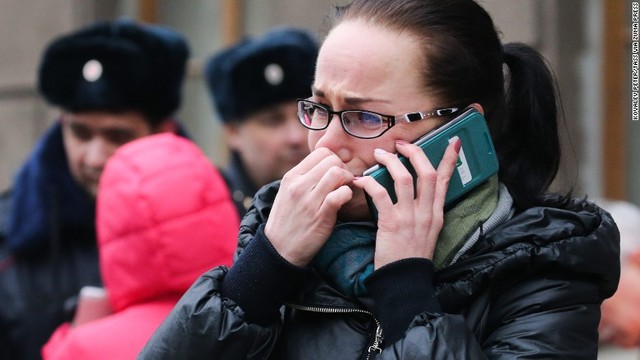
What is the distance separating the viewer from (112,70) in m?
4.78

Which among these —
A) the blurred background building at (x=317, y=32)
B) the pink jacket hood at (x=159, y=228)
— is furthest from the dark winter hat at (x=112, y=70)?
the pink jacket hood at (x=159, y=228)

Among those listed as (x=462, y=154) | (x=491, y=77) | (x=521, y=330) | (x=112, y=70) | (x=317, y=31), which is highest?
(x=491, y=77)

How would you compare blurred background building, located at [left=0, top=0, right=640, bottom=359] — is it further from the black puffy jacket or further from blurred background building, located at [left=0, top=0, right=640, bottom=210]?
the black puffy jacket

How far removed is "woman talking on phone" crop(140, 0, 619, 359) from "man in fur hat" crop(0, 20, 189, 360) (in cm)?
205

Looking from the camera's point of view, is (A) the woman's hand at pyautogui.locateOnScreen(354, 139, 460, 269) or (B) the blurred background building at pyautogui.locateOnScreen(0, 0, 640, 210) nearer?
(A) the woman's hand at pyautogui.locateOnScreen(354, 139, 460, 269)

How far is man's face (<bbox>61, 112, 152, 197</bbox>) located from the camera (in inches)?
181

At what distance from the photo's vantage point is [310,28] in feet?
22.3

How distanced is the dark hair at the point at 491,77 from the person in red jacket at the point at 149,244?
2.74 ft

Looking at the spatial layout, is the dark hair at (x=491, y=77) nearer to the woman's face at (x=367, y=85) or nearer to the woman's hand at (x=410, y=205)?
the woman's face at (x=367, y=85)

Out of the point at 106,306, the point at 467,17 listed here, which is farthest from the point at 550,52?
the point at 467,17

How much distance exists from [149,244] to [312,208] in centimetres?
84

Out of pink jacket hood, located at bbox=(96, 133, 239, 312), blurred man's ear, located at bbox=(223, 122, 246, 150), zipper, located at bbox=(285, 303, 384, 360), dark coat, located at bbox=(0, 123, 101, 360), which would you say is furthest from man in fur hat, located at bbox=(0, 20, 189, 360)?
zipper, located at bbox=(285, 303, 384, 360)

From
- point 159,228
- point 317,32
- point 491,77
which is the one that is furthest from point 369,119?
point 317,32

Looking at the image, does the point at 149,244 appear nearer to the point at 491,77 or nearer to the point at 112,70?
the point at 491,77
